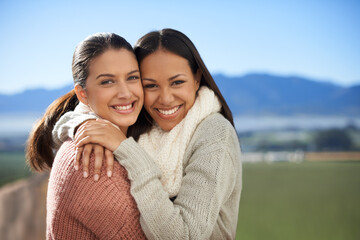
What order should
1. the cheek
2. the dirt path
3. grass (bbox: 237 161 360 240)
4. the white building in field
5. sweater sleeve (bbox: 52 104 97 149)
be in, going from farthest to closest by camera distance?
the white building in field
grass (bbox: 237 161 360 240)
the dirt path
the cheek
sweater sleeve (bbox: 52 104 97 149)

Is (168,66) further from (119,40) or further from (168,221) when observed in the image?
(168,221)

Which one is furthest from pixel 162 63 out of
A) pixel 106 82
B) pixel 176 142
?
pixel 176 142

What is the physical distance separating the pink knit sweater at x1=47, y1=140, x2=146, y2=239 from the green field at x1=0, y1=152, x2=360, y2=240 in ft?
16.8

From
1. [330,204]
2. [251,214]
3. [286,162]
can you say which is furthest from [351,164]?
→ [251,214]

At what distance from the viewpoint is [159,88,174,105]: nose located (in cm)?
178

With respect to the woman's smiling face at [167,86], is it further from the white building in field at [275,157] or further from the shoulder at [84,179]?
the white building in field at [275,157]

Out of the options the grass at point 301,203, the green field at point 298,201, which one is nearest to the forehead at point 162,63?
the green field at point 298,201

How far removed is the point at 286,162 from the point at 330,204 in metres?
3.84

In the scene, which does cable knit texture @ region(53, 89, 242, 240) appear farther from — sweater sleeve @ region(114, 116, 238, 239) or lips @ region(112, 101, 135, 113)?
lips @ region(112, 101, 135, 113)

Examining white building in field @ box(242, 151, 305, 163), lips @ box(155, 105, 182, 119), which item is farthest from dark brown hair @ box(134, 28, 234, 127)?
white building in field @ box(242, 151, 305, 163)

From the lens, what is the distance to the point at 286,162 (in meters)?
12.1

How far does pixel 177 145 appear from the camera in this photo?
5.71ft

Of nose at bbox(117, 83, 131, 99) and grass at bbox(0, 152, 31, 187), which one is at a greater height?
nose at bbox(117, 83, 131, 99)

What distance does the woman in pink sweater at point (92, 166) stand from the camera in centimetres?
142
